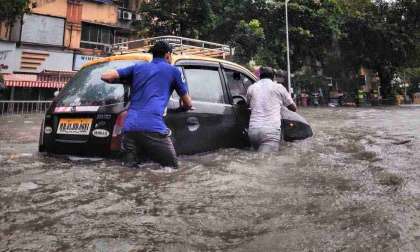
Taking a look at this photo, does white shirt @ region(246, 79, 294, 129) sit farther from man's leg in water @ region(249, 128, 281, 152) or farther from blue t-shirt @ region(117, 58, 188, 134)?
blue t-shirt @ region(117, 58, 188, 134)

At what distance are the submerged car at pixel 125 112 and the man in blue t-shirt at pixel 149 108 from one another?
158mm

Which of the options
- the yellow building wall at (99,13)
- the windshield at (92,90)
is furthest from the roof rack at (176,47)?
the yellow building wall at (99,13)

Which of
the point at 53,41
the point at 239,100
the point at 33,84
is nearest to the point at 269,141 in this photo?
the point at 239,100

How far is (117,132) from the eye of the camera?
441 cm

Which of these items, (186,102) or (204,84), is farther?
(204,84)

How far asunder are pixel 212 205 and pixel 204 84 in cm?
229

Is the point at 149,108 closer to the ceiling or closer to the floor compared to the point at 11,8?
closer to the floor

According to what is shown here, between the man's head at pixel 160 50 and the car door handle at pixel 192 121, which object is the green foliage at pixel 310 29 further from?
the man's head at pixel 160 50

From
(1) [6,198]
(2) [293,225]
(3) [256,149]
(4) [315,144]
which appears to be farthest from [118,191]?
(4) [315,144]

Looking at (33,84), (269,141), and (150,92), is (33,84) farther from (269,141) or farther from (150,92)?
(150,92)

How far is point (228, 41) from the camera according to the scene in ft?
85.3

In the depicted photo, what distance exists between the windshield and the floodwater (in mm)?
607

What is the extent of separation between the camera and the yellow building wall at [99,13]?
23312 mm

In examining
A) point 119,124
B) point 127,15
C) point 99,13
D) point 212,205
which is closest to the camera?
point 212,205
